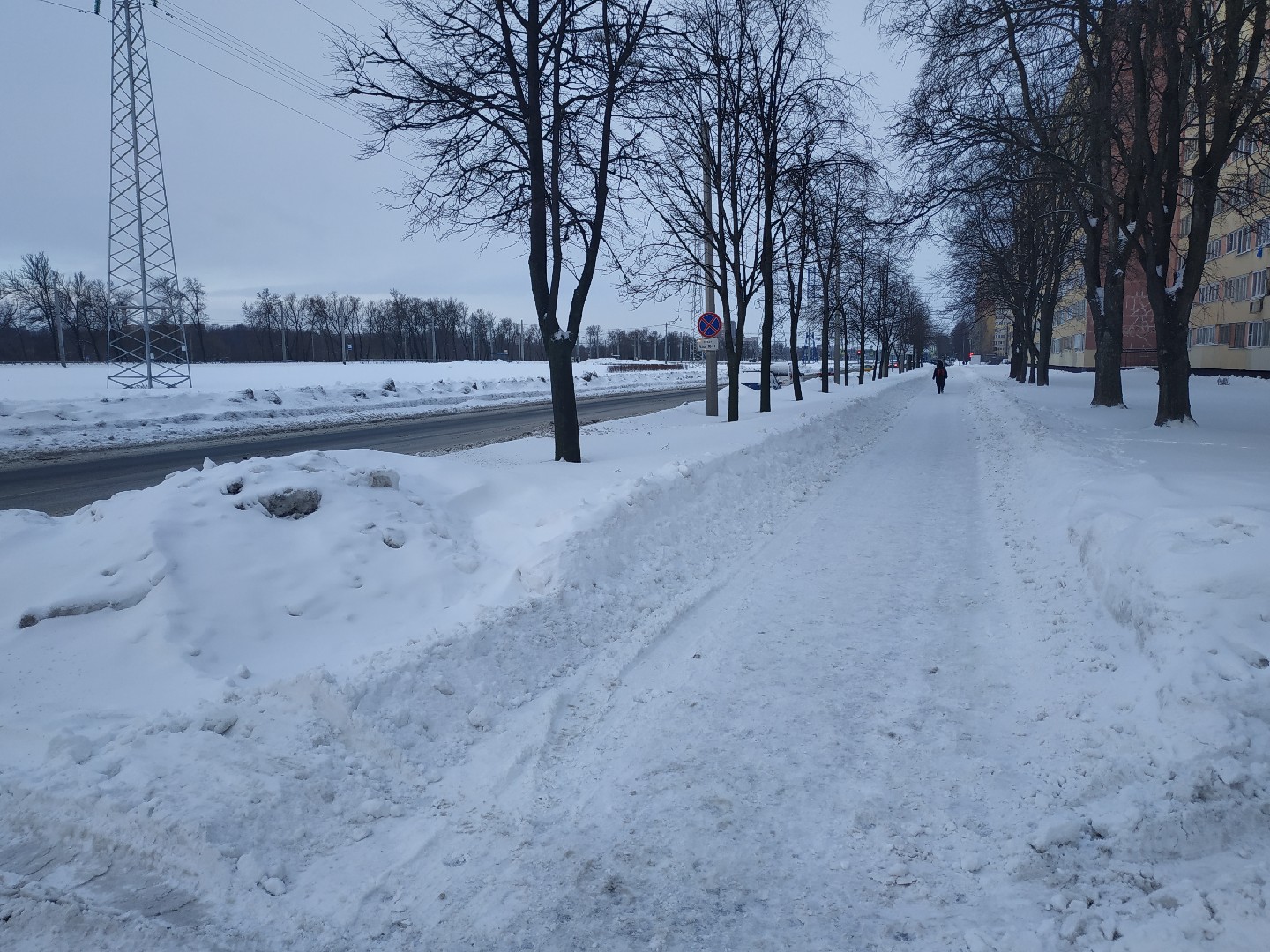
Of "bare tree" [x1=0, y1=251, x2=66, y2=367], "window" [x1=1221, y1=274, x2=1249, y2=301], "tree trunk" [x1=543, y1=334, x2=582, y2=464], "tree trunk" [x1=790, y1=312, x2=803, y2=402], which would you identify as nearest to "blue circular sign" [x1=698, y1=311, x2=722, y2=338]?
"tree trunk" [x1=790, y1=312, x2=803, y2=402]

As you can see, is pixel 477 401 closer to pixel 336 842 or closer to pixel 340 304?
pixel 336 842

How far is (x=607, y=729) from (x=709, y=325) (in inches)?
631

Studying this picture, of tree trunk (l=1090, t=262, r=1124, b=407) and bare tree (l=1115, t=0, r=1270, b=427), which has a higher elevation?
bare tree (l=1115, t=0, r=1270, b=427)

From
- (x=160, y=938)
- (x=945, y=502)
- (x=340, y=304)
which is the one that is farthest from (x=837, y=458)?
(x=340, y=304)

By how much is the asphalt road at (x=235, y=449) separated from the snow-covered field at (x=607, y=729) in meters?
5.97

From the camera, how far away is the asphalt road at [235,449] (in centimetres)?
1042

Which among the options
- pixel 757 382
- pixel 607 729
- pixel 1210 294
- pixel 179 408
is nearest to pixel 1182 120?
pixel 607 729

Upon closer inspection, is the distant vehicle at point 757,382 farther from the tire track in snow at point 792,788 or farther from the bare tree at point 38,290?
the bare tree at point 38,290

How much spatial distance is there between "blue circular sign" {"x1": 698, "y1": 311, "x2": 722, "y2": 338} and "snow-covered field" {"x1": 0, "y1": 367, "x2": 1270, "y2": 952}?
12.5m

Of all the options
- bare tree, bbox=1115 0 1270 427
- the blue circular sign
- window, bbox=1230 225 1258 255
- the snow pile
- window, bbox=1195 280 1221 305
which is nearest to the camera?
the snow pile

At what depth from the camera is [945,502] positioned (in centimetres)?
991

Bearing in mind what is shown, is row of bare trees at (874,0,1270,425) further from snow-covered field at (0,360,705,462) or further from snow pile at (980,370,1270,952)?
snow-covered field at (0,360,705,462)

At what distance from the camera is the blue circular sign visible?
1898 centimetres

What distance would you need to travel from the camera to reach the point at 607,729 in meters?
4.08
